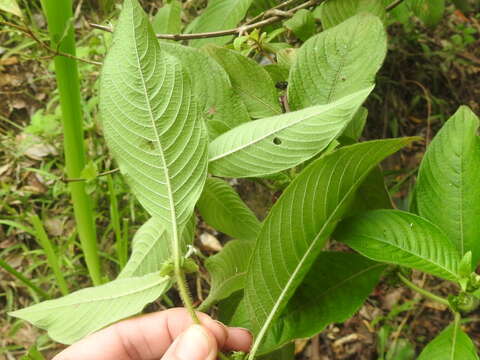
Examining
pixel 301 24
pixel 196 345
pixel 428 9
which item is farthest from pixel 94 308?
pixel 428 9

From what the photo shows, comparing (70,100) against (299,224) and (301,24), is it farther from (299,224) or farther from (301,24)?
(299,224)

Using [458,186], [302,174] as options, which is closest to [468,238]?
[458,186]

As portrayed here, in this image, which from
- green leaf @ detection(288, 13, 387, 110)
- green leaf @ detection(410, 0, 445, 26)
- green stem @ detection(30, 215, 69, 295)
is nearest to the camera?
green leaf @ detection(288, 13, 387, 110)

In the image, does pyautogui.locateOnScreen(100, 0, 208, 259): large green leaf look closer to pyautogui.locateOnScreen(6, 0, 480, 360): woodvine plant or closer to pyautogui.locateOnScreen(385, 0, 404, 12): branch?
pyautogui.locateOnScreen(6, 0, 480, 360): woodvine plant

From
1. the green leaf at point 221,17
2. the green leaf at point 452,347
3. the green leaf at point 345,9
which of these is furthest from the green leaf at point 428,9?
the green leaf at point 452,347

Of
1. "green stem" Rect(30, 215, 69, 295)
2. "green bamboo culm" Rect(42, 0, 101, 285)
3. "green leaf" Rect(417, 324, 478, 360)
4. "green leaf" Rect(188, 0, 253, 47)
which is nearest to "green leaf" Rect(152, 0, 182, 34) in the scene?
"green leaf" Rect(188, 0, 253, 47)

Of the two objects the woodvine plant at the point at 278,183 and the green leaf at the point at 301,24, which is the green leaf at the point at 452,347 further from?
the green leaf at the point at 301,24
